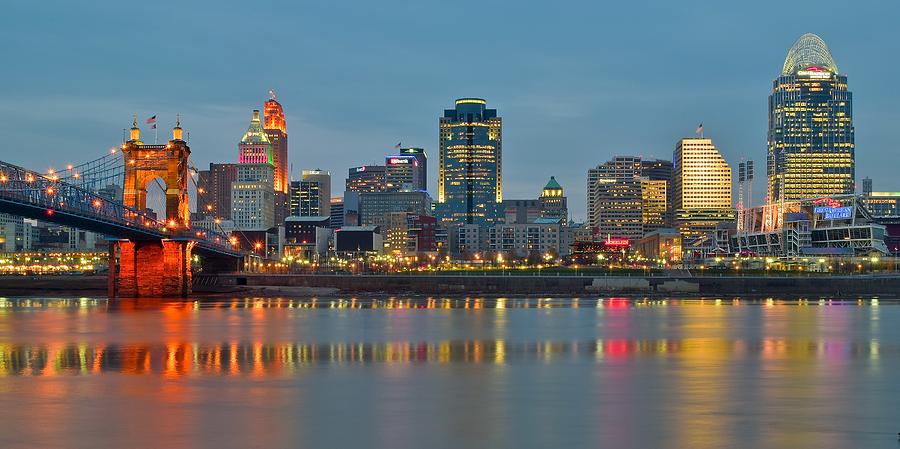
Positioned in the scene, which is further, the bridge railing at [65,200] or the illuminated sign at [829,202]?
the illuminated sign at [829,202]

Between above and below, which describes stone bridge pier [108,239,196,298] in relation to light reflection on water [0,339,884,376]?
above

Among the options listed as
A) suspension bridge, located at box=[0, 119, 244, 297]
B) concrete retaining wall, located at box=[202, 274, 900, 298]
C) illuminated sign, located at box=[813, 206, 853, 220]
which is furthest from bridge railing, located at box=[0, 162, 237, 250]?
illuminated sign, located at box=[813, 206, 853, 220]

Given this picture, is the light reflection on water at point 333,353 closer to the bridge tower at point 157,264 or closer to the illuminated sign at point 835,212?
the bridge tower at point 157,264

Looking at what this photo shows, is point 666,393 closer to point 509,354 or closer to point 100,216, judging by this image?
point 509,354

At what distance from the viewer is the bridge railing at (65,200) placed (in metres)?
64.9

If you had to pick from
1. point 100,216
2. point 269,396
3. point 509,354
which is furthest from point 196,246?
point 269,396

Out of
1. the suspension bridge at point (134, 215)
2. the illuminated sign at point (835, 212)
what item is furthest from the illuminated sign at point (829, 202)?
the suspension bridge at point (134, 215)

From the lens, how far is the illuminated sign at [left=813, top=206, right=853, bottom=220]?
161 m

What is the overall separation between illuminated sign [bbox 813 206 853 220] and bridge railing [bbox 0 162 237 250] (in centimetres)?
11359

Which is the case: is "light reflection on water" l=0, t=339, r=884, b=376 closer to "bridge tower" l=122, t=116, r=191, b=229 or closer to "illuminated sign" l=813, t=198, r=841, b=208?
"bridge tower" l=122, t=116, r=191, b=229

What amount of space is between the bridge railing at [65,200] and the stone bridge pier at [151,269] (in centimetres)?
200

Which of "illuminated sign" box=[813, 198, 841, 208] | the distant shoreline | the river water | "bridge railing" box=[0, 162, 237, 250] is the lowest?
the river water

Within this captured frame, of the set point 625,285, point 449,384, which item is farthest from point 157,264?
point 449,384

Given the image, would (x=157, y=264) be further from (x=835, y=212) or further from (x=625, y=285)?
(x=835, y=212)
